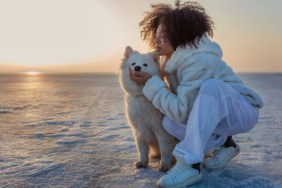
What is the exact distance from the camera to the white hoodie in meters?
2.63

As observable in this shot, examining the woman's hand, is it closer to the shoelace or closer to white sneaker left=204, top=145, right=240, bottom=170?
the shoelace

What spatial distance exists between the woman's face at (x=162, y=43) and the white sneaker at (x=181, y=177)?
949 millimetres

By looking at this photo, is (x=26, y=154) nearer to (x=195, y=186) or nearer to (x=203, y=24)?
(x=195, y=186)

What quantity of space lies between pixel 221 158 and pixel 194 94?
676 millimetres

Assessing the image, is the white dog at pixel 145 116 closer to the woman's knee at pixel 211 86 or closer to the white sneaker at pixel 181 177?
the white sneaker at pixel 181 177

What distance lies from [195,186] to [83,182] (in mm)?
798

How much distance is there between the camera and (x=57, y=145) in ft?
12.9

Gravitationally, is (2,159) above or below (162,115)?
below

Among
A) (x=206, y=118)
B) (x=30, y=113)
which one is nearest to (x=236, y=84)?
(x=206, y=118)

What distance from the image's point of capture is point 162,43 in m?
2.99

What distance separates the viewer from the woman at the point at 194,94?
2516mm

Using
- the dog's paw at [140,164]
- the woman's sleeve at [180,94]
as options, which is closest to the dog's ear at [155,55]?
the woman's sleeve at [180,94]

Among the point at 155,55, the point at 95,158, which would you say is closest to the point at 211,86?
the point at 155,55

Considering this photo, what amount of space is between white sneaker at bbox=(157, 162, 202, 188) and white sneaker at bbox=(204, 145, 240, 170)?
0.35 metres
